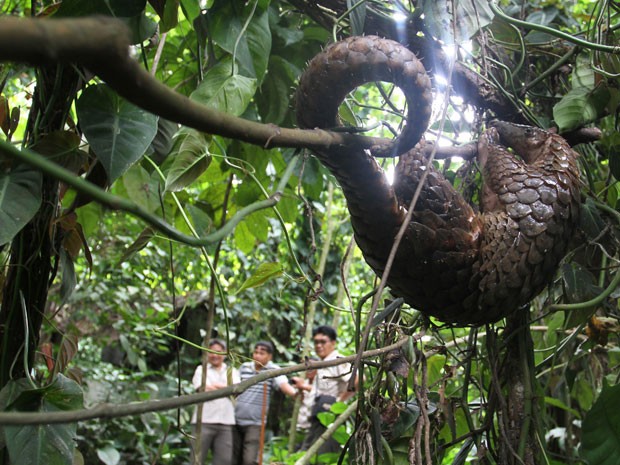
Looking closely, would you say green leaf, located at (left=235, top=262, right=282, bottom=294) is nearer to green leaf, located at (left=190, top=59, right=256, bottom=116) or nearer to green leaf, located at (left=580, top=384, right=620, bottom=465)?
green leaf, located at (left=190, top=59, right=256, bottom=116)

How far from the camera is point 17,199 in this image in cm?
65

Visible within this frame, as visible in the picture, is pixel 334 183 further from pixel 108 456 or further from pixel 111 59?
pixel 108 456

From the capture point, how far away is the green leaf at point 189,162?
77 cm

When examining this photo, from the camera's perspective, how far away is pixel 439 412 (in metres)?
0.72

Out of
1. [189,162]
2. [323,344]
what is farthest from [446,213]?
[323,344]

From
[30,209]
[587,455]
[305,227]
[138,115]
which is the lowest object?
[587,455]

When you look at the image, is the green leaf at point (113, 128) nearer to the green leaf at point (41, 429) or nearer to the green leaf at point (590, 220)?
the green leaf at point (41, 429)

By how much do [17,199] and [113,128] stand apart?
0.13 meters

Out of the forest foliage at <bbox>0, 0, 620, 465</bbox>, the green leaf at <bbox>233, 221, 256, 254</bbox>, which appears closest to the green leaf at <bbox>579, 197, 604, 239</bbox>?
the forest foliage at <bbox>0, 0, 620, 465</bbox>

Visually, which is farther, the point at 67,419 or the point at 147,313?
the point at 147,313

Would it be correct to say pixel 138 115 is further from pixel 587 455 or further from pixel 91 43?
pixel 587 455

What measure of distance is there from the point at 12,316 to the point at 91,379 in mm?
3400

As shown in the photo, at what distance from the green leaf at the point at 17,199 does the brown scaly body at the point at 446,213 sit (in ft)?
1.16

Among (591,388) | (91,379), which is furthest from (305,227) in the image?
(591,388)
